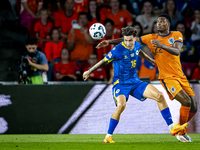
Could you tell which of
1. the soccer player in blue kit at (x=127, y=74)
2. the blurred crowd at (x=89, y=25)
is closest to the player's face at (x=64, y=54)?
the blurred crowd at (x=89, y=25)

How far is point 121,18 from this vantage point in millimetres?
9367

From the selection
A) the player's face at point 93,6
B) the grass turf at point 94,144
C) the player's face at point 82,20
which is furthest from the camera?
the player's face at point 93,6

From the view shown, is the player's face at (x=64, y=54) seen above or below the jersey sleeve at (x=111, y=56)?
below

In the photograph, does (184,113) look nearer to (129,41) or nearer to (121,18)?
(129,41)

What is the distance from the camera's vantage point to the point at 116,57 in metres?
5.29

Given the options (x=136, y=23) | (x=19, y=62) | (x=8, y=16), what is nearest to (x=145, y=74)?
(x=136, y=23)

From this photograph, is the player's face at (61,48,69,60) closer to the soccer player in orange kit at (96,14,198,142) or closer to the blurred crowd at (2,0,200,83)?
the blurred crowd at (2,0,200,83)

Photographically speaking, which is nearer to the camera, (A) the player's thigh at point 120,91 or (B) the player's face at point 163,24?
(A) the player's thigh at point 120,91

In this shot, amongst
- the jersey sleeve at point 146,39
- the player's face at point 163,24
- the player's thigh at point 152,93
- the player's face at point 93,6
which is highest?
the player's face at point 93,6

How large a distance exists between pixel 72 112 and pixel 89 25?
11.0ft

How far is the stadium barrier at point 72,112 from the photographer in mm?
6633

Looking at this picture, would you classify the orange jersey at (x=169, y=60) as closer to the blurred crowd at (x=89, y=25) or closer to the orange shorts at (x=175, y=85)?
the orange shorts at (x=175, y=85)

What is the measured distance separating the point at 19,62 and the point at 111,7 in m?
3.53

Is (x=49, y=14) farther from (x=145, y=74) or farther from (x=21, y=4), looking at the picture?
(x=145, y=74)
